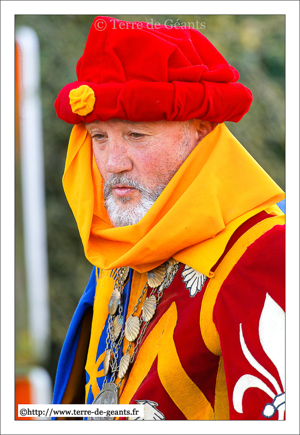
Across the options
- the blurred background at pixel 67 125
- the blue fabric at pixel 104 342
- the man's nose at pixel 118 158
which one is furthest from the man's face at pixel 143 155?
the blurred background at pixel 67 125

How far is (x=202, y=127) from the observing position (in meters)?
2.00

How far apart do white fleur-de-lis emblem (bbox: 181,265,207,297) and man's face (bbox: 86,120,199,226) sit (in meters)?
0.32

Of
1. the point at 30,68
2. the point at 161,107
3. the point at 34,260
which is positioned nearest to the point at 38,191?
the point at 34,260

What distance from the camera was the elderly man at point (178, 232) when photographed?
1516 mm

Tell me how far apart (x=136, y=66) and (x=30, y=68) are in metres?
3.09

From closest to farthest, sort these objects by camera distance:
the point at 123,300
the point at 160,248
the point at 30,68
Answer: the point at 160,248 → the point at 123,300 → the point at 30,68

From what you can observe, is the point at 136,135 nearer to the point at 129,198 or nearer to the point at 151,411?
the point at 129,198

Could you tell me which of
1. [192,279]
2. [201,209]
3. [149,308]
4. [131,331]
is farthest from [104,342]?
[201,209]

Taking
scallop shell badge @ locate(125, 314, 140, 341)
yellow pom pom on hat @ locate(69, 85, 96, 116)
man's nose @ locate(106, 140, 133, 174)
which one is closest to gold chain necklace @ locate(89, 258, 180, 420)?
scallop shell badge @ locate(125, 314, 140, 341)

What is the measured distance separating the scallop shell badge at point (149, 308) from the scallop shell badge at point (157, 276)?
54 mm

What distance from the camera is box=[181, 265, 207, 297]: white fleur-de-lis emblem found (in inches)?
67.6

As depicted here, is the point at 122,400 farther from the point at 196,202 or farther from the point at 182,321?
the point at 196,202

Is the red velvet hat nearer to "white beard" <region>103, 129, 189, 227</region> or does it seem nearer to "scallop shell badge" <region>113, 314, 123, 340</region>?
"white beard" <region>103, 129, 189, 227</region>

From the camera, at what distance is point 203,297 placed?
167 centimetres
